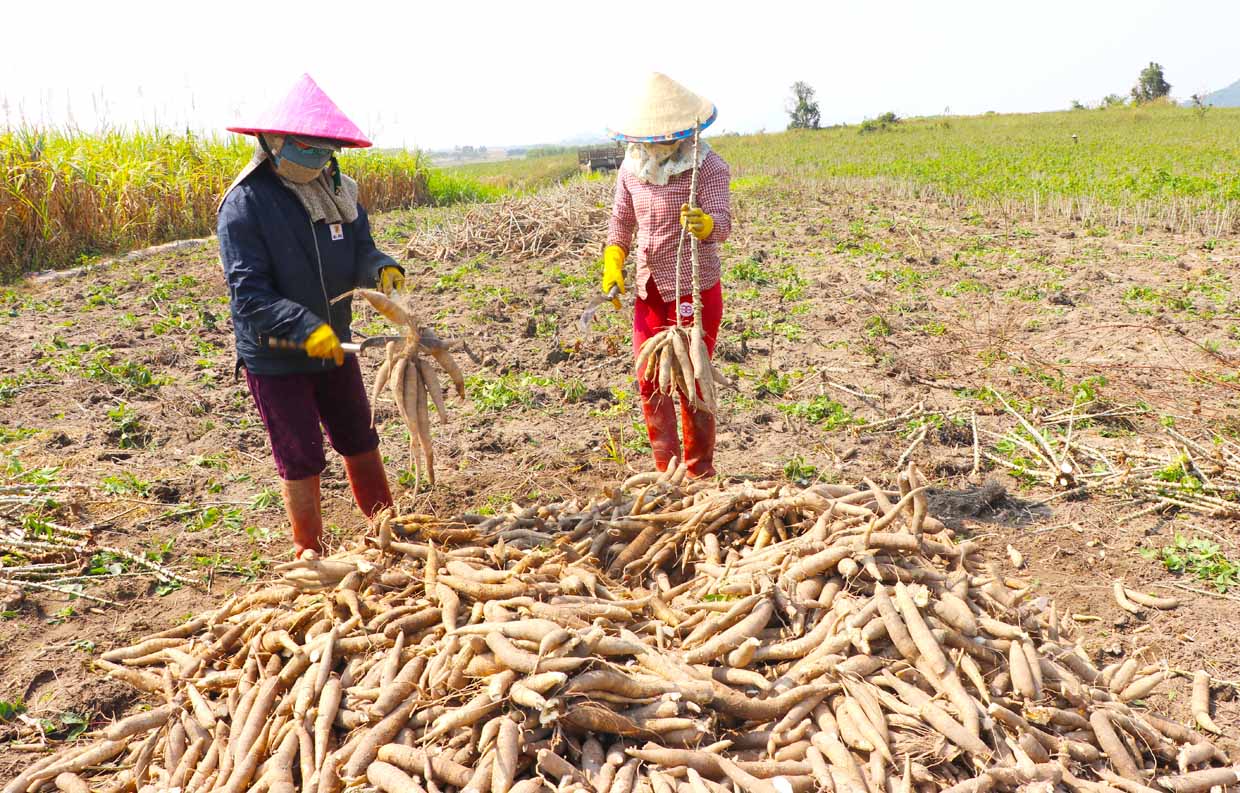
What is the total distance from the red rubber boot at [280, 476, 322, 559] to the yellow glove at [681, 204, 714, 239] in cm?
187

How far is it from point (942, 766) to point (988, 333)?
187 inches

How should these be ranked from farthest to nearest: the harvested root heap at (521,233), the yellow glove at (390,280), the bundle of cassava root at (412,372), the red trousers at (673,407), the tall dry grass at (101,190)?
the harvested root heap at (521,233), the tall dry grass at (101,190), the red trousers at (673,407), the yellow glove at (390,280), the bundle of cassava root at (412,372)

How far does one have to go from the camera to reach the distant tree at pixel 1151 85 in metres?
48.9

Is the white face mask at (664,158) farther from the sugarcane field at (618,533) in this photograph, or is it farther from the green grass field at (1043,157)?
the green grass field at (1043,157)

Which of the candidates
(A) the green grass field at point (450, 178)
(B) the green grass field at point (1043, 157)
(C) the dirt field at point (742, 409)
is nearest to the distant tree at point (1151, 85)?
(B) the green grass field at point (1043, 157)

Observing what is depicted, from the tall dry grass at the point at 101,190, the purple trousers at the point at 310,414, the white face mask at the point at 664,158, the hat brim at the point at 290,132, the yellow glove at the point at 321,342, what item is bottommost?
the purple trousers at the point at 310,414

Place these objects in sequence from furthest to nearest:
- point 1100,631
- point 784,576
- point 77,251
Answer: point 77,251 → point 1100,631 → point 784,576

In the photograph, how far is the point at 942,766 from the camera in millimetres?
2072

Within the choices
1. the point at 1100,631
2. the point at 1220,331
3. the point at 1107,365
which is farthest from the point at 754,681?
the point at 1220,331

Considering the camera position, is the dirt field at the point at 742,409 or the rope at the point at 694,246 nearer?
the dirt field at the point at 742,409

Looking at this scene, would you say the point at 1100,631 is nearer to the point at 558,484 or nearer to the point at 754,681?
the point at 754,681

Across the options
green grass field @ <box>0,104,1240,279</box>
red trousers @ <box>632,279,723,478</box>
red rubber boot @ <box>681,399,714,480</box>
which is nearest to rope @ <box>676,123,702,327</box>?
red trousers @ <box>632,279,723,478</box>

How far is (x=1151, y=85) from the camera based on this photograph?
49406 millimetres

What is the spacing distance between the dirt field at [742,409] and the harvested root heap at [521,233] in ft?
2.55
